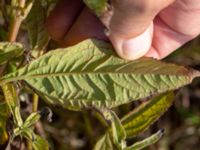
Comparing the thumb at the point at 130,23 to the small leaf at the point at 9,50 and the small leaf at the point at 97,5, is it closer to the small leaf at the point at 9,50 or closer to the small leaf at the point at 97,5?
the small leaf at the point at 97,5

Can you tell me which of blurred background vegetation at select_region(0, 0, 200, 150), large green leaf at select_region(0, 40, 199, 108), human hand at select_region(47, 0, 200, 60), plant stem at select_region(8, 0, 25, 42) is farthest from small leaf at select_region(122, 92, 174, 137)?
blurred background vegetation at select_region(0, 0, 200, 150)

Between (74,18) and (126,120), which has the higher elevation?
(74,18)

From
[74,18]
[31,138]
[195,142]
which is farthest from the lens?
[195,142]

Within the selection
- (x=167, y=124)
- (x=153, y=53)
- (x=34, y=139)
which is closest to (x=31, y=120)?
(x=34, y=139)

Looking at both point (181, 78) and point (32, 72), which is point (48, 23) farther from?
point (181, 78)

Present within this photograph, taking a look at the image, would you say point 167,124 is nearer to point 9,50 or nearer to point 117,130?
point 117,130

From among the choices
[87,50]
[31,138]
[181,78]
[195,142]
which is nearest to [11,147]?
[31,138]

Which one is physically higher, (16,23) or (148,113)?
(16,23)
